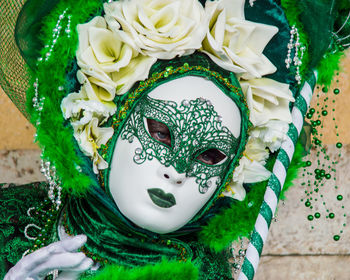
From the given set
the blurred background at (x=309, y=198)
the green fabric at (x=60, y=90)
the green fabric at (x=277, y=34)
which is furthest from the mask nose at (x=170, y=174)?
the blurred background at (x=309, y=198)

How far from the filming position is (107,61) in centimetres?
174

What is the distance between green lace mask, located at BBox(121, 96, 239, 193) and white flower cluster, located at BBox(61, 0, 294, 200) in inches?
3.1

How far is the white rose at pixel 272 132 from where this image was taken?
6.08ft

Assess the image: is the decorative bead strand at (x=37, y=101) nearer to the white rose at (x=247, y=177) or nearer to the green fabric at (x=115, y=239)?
the green fabric at (x=115, y=239)

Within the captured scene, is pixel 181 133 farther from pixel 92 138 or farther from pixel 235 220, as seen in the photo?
pixel 235 220

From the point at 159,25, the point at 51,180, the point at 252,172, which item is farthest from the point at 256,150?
the point at 51,180

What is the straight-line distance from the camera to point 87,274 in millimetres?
1772

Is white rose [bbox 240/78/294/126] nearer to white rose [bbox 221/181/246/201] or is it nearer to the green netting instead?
white rose [bbox 221/181/246/201]

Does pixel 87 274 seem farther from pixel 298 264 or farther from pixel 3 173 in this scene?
pixel 298 264

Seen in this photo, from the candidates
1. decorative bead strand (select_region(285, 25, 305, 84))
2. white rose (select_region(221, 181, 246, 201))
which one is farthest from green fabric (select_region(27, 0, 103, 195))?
decorative bead strand (select_region(285, 25, 305, 84))

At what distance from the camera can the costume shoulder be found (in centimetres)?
185

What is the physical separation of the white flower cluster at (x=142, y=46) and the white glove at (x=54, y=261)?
0.26 metres

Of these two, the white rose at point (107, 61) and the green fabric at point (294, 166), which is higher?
the white rose at point (107, 61)

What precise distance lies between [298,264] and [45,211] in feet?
3.71
